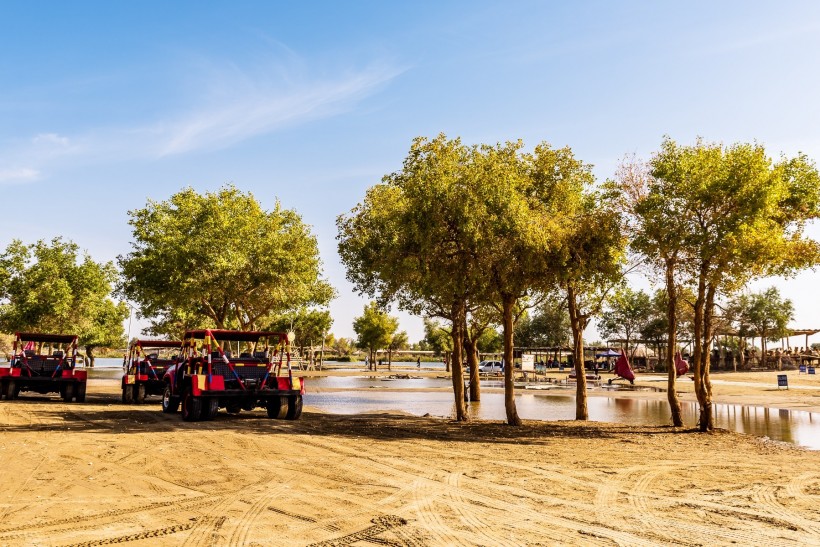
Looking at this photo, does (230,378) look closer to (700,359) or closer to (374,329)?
(700,359)

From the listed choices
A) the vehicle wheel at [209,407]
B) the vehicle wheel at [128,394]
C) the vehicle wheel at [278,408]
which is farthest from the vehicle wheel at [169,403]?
the vehicle wheel at [128,394]

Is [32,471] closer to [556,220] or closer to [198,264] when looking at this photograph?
[556,220]

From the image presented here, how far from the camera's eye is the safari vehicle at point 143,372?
24969 mm

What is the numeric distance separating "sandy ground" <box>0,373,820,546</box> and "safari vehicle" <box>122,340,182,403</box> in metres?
8.45

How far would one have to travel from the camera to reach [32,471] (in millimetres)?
9898

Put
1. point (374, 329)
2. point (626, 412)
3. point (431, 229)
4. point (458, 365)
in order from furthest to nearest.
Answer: point (374, 329), point (626, 412), point (458, 365), point (431, 229)

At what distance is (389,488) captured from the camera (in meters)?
9.09

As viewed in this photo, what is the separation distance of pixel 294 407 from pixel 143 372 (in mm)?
9329

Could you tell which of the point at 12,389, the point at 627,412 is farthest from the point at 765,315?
the point at 12,389

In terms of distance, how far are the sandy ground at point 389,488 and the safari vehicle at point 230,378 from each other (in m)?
1.13

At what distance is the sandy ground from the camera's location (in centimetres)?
675

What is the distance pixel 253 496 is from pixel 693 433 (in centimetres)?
1431

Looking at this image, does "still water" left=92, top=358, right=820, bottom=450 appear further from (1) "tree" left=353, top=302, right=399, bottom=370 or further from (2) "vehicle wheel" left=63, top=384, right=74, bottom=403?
(1) "tree" left=353, top=302, right=399, bottom=370

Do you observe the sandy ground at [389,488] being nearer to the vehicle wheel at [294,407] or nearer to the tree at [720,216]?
the vehicle wheel at [294,407]
